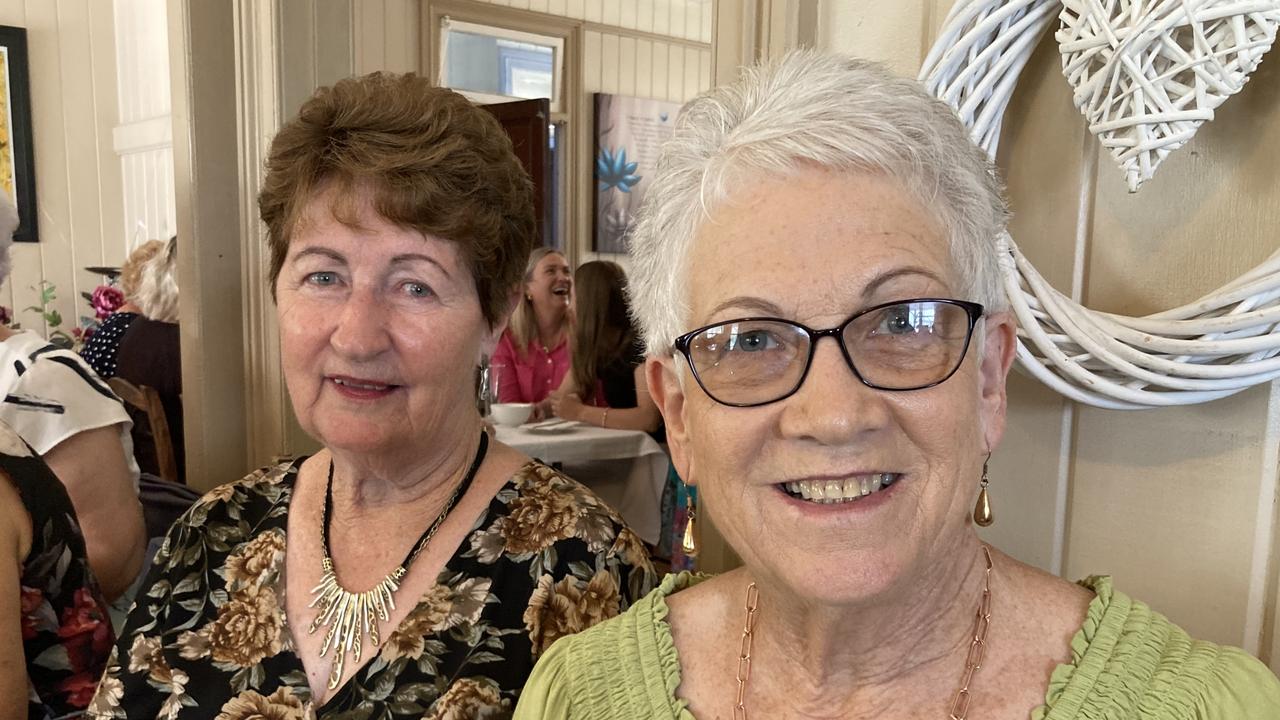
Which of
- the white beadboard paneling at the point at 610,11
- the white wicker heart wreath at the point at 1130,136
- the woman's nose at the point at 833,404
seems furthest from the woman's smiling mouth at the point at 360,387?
the white beadboard paneling at the point at 610,11

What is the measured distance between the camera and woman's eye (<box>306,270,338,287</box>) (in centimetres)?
132

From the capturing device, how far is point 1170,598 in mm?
1036

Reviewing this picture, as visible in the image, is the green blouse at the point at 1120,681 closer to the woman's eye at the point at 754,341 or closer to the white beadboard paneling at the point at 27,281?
the woman's eye at the point at 754,341

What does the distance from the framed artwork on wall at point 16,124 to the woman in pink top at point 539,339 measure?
3034 millimetres

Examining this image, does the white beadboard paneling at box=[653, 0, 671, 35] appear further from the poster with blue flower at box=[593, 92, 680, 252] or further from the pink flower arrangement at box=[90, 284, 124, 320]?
the pink flower arrangement at box=[90, 284, 124, 320]

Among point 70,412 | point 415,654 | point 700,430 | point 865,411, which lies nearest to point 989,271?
point 865,411

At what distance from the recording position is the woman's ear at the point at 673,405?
952mm

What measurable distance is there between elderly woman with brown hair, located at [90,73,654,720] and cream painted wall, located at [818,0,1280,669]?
1.85 ft

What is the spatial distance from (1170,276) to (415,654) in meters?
1.03

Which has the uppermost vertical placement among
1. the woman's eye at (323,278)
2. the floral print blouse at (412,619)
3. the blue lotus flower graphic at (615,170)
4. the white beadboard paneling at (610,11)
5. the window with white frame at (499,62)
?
the white beadboard paneling at (610,11)

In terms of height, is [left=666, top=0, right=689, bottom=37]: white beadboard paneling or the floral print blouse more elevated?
[left=666, top=0, right=689, bottom=37]: white beadboard paneling

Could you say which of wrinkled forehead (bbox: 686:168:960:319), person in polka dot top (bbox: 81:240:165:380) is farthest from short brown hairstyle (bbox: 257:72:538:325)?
person in polka dot top (bbox: 81:240:165:380)

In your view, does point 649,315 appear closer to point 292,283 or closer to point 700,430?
point 700,430

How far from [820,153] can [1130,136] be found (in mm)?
318
